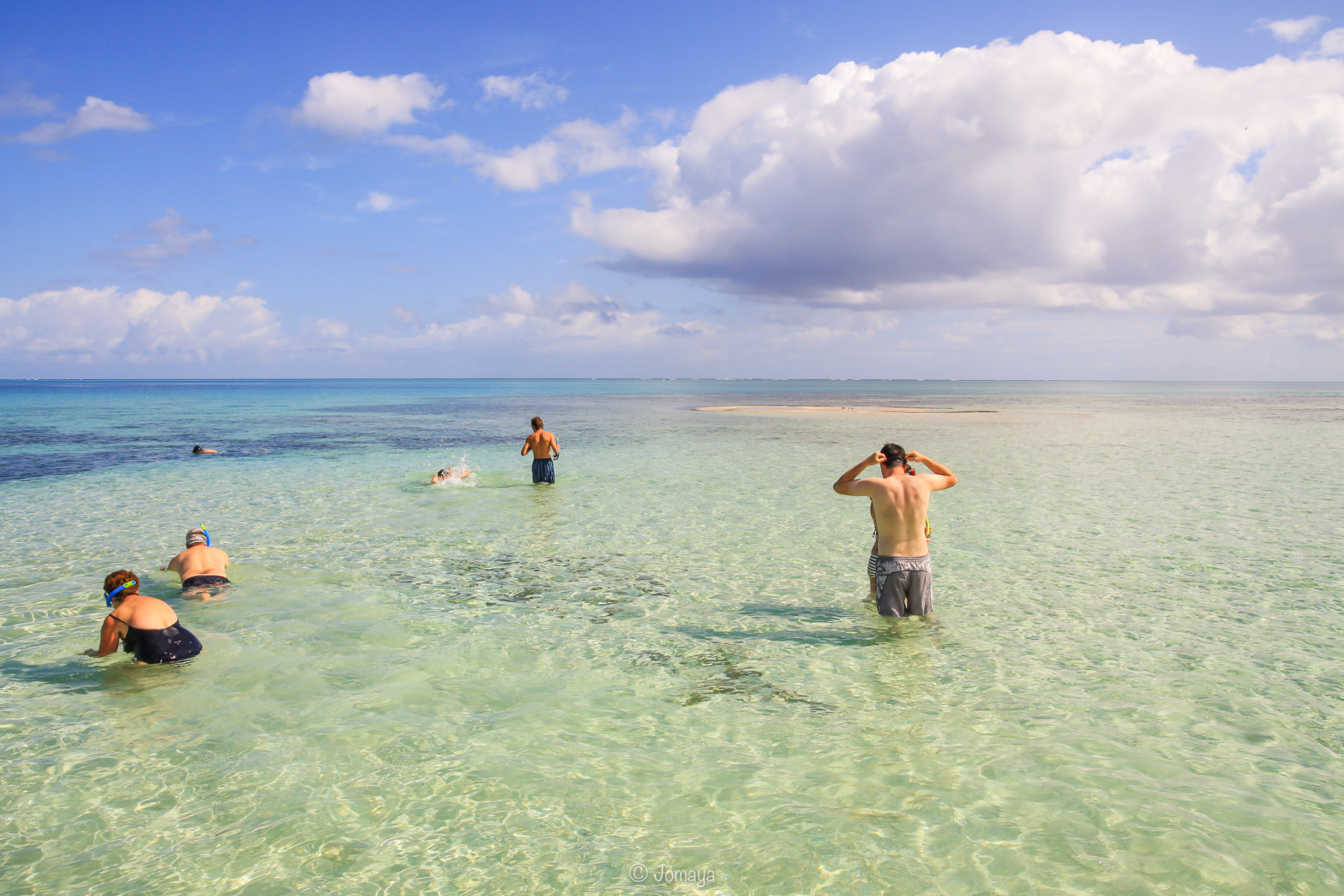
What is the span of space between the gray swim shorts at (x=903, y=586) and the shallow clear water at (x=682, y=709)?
367mm

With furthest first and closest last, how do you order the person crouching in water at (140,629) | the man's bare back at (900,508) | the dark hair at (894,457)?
1. the dark hair at (894,457)
2. the man's bare back at (900,508)
3. the person crouching in water at (140,629)

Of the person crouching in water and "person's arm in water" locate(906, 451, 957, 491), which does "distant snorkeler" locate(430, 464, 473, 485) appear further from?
"person's arm in water" locate(906, 451, 957, 491)

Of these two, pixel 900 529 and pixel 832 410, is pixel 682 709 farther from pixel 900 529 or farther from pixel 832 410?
pixel 832 410

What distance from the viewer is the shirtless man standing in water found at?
11898mm

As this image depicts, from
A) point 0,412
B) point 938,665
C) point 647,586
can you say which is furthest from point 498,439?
point 0,412

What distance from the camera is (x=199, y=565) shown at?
1208 centimetres

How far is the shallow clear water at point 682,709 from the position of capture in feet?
17.7

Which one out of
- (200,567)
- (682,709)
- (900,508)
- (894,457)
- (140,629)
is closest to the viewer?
(682,709)

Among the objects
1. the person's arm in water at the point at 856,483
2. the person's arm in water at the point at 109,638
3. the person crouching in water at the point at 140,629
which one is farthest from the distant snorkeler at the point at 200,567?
the person's arm in water at the point at 856,483

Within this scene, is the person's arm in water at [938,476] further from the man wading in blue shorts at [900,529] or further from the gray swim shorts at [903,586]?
the gray swim shorts at [903,586]

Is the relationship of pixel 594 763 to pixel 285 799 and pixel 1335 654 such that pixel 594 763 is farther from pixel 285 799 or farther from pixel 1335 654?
pixel 1335 654

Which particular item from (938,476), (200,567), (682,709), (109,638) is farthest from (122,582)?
(938,476)

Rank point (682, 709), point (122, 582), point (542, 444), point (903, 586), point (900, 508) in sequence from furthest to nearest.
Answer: point (542, 444) → point (903, 586) → point (900, 508) → point (122, 582) → point (682, 709)

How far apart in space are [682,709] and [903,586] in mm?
3872
